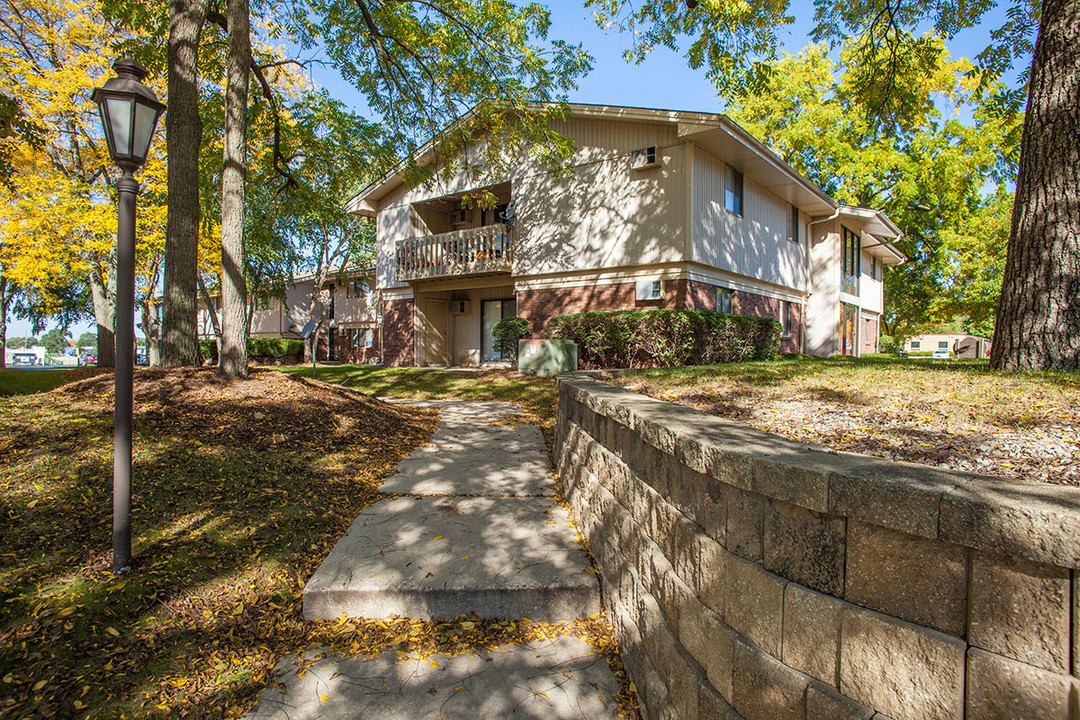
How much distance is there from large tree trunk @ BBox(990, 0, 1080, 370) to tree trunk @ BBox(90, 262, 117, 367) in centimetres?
2097

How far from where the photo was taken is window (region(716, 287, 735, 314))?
43.2ft

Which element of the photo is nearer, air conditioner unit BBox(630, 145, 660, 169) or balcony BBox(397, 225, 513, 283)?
air conditioner unit BBox(630, 145, 660, 169)

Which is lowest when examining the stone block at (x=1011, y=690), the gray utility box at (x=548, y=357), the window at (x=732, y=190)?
the stone block at (x=1011, y=690)

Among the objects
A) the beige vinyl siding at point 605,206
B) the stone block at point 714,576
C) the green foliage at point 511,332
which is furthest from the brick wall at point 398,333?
the stone block at point 714,576

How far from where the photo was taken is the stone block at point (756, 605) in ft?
4.87

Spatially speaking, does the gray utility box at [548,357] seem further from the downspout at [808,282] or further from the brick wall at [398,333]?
the downspout at [808,282]

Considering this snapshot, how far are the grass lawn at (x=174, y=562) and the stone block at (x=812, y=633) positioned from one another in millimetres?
1557

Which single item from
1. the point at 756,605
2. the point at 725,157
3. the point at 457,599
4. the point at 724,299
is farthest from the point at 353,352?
the point at 756,605

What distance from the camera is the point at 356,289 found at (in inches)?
1039

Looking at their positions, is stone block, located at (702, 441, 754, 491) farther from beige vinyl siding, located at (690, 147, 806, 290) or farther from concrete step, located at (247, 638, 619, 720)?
beige vinyl siding, located at (690, 147, 806, 290)

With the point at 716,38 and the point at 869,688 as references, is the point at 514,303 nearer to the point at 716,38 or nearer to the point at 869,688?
the point at 716,38

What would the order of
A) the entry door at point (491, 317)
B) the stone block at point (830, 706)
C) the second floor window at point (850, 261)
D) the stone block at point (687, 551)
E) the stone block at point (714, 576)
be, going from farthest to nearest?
the second floor window at point (850, 261) < the entry door at point (491, 317) < the stone block at point (687, 551) < the stone block at point (714, 576) < the stone block at point (830, 706)

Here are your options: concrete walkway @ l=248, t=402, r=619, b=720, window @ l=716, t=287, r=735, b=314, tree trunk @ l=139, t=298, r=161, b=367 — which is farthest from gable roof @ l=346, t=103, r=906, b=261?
tree trunk @ l=139, t=298, r=161, b=367

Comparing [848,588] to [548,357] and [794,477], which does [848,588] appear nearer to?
[794,477]
